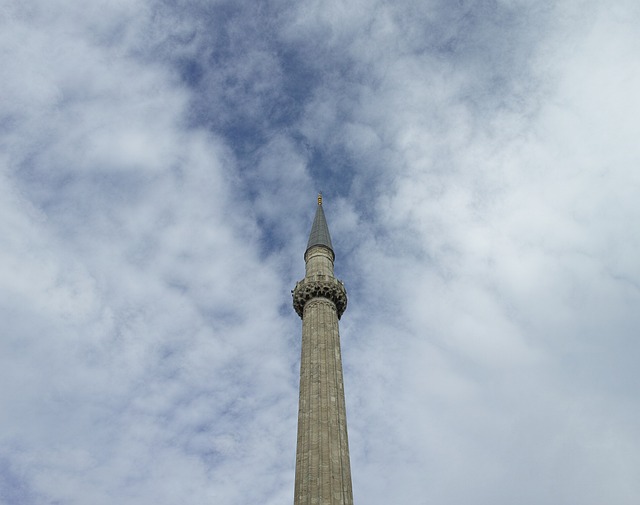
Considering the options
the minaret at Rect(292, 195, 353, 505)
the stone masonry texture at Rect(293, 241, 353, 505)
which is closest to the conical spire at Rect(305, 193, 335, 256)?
the minaret at Rect(292, 195, 353, 505)

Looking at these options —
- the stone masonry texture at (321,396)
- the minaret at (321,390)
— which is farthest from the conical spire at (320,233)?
the stone masonry texture at (321,396)

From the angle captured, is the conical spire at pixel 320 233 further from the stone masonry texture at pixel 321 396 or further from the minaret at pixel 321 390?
the stone masonry texture at pixel 321 396

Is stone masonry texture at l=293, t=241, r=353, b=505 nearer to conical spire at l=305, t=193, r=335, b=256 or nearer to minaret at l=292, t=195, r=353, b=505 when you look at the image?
minaret at l=292, t=195, r=353, b=505

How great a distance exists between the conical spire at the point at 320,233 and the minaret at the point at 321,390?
0.38ft

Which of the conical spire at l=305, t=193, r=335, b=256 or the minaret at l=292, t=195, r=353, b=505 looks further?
the conical spire at l=305, t=193, r=335, b=256

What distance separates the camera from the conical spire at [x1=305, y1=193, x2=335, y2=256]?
43.4 meters

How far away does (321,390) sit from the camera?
33.2 metres

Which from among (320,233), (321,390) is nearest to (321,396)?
(321,390)

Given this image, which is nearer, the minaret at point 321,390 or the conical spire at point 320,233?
the minaret at point 321,390

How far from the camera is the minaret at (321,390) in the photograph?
29.4m

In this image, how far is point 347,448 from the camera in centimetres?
3158

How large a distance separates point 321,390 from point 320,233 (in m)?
14.1

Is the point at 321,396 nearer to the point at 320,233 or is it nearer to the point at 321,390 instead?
the point at 321,390

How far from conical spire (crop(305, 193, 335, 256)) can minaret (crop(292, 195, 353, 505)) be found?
0.12m
